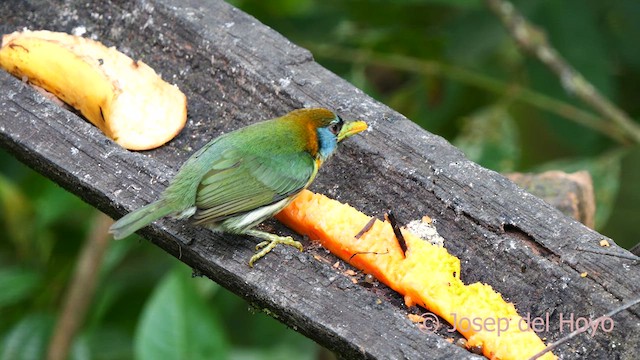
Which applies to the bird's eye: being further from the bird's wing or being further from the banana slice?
the banana slice

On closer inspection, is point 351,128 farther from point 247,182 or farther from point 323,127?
point 247,182

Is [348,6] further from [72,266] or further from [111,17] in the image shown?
[72,266]

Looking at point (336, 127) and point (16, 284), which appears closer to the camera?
point (336, 127)

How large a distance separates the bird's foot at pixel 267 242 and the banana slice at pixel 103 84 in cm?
65

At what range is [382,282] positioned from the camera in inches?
123

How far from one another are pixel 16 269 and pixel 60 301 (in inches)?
12.3

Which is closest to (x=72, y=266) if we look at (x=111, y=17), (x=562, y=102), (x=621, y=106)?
(x=111, y=17)

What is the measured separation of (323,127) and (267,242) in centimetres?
53

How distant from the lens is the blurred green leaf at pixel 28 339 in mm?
4781

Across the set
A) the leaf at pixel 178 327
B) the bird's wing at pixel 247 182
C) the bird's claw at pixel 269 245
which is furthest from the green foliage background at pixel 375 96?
the bird's claw at pixel 269 245

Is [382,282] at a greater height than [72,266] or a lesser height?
greater

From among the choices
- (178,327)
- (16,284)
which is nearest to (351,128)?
(178,327)

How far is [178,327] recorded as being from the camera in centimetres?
405

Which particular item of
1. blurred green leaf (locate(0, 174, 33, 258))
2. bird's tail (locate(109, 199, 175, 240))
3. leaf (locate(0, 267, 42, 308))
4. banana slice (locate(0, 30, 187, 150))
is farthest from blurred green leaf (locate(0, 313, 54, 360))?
bird's tail (locate(109, 199, 175, 240))
